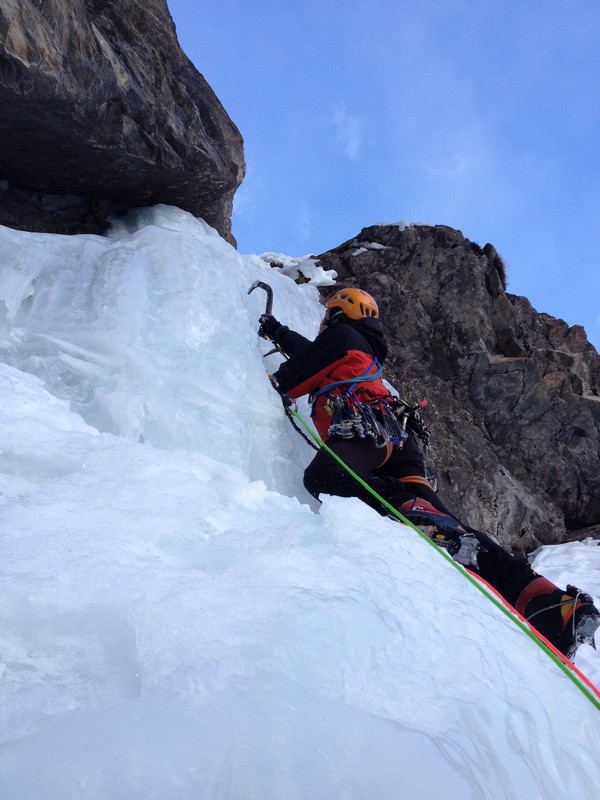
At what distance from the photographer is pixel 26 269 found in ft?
11.9

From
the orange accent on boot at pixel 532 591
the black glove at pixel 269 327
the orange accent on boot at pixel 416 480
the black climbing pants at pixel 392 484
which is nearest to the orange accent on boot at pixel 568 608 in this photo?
the orange accent on boot at pixel 532 591

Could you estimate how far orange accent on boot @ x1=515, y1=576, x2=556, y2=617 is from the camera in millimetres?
2693

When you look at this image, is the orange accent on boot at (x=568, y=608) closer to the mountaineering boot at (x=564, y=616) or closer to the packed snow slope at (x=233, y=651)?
the mountaineering boot at (x=564, y=616)

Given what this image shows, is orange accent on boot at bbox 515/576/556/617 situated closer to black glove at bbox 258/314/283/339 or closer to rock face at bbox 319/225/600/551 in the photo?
black glove at bbox 258/314/283/339

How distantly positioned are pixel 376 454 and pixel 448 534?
80 cm

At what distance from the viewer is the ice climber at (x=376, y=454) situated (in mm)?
2580

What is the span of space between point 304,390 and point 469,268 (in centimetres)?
518

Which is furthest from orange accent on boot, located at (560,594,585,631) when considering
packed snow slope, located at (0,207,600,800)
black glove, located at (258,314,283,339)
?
black glove, located at (258,314,283,339)

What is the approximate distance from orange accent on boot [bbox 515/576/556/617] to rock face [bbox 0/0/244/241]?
4.12 m

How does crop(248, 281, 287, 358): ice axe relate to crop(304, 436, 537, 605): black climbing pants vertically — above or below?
above

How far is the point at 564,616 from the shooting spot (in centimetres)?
246

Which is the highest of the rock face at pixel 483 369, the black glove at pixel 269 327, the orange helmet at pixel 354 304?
the rock face at pixel 483 369

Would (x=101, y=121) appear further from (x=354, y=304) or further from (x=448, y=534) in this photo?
(x=448, y=534)

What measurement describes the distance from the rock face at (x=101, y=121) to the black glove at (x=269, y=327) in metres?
1.73
